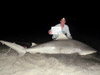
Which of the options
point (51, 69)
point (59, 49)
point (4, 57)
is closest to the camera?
point (51, 69)

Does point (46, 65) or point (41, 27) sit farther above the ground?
point (41, 27)

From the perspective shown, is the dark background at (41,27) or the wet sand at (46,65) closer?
the wet sand at (46,65)

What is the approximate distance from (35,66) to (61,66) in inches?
35.4

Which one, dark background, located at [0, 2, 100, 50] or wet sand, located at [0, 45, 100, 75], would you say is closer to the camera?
wet sand, located at [0, 45, 100, 75]

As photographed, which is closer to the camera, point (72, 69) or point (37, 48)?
point (72, 69)

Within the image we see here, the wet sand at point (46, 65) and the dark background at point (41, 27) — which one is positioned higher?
the dark background at point (41, 27)

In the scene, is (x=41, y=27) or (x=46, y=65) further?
(x=41, y=27)

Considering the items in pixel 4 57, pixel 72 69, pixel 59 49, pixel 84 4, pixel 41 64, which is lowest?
pixel 72 69

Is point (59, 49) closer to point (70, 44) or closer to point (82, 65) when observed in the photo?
point (70, 44)

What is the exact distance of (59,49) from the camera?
19.5 ft

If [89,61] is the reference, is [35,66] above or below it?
below

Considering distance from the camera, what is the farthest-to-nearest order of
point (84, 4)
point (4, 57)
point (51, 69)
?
point (84, 4) < point (4, 57) < point (51, 69)

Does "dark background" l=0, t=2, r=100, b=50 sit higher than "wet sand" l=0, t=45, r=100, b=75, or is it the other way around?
"dark background" l=0, t=2, r=100, b=50

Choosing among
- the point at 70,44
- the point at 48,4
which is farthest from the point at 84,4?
the point at 70,44
